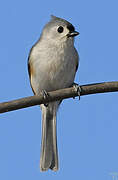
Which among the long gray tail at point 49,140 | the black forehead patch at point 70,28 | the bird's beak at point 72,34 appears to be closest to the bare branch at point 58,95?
the bird's beak at point 72,34

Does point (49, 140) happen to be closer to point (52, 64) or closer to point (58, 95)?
point (52, 64)

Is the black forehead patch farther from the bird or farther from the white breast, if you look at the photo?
the white breast

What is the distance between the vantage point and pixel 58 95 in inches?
169

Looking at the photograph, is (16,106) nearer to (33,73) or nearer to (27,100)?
(27,100)

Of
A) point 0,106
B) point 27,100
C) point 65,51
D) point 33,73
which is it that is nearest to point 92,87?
point 27,100

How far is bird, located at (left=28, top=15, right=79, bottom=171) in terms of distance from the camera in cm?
599

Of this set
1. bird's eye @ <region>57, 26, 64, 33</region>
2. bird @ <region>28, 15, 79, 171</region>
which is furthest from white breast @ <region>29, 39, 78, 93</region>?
bird's eye @ <region>57, 26, 64, 33</region>

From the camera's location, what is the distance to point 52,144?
6.36m

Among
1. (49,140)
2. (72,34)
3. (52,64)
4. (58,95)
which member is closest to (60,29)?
(72,34)

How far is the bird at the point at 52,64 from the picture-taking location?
19.6ft

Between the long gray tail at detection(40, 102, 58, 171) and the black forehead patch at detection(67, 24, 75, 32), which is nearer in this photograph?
the black forehead patch at detection(67, 24, 75, 32)

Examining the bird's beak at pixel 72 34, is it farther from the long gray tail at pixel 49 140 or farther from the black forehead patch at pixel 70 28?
the long gray tail at pixel 49 140

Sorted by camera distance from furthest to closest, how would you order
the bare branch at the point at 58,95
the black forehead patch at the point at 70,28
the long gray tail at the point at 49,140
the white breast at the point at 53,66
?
the long gray tail at the point at 49,140 < the black forehead patch at the point at 70,28 < the white breast at the point at 53,66 < the bare branch at the point at 58,95

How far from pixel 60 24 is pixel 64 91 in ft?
7.45
